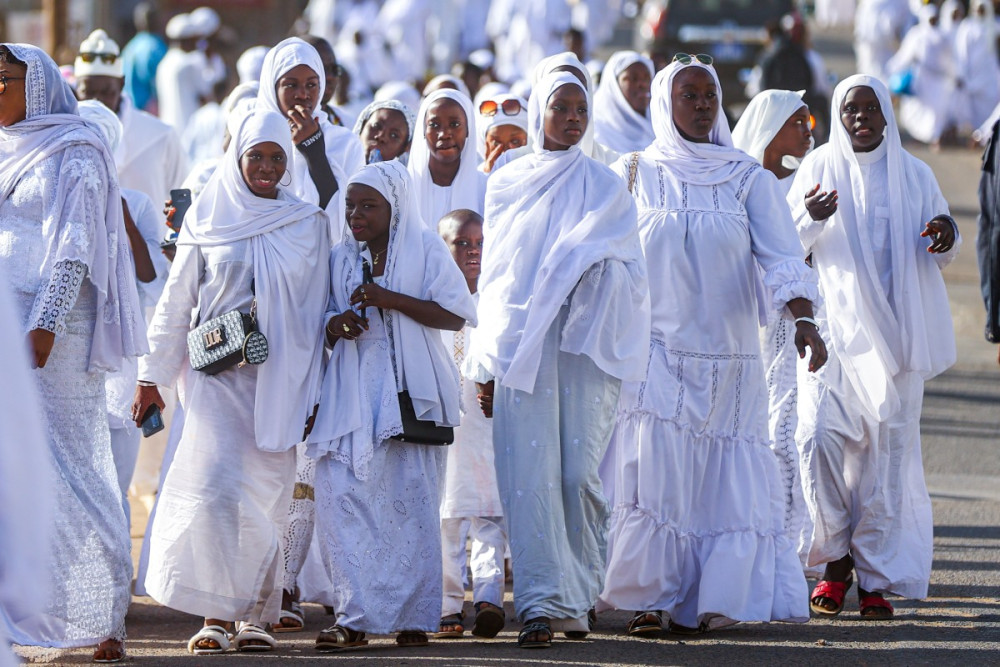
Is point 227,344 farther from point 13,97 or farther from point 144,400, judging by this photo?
point 13,97

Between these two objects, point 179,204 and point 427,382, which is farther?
point 179,204

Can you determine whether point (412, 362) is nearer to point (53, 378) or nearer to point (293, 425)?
point (293, 425)

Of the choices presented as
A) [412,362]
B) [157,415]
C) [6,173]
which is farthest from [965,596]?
[6,173]

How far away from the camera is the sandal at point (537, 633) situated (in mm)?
6242

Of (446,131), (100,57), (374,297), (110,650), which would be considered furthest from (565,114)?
(100,57)

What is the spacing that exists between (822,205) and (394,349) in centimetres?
183

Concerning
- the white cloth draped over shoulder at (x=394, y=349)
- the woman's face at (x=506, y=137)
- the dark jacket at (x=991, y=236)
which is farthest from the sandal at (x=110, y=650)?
the dark jacket at (x=991, y=236)

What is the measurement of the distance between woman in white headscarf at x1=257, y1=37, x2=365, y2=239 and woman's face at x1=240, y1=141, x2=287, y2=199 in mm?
1035

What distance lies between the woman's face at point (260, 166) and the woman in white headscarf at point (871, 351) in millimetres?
2104

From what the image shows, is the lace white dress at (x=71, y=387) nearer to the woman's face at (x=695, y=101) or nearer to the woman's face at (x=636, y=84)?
the woman's face at (x=695, y=101)

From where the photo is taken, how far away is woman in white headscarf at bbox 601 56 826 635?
257 inches

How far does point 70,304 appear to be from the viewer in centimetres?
597

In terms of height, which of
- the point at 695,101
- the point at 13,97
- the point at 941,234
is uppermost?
the point at 695,101

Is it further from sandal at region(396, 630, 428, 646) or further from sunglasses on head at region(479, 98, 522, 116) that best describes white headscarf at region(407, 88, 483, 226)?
sandal at region(396, 630, 428, 646)
